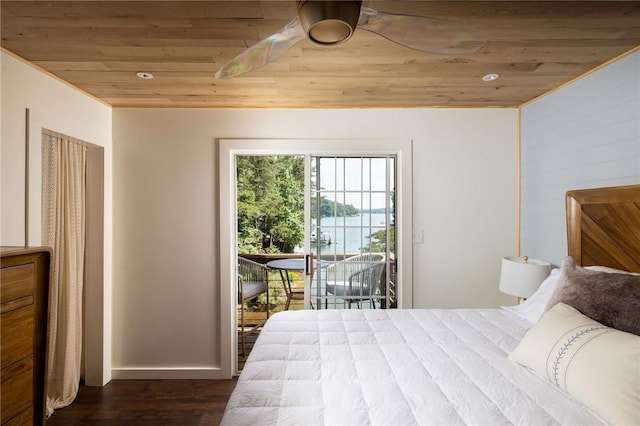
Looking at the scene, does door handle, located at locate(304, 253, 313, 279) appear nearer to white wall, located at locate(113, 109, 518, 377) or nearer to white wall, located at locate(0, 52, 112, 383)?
white wall, located at locate(113, 109, 518, 377)

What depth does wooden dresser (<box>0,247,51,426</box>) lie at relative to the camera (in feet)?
4.47

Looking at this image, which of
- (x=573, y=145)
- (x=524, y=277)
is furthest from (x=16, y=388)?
(x=573, y=145)

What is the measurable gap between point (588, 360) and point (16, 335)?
226cm

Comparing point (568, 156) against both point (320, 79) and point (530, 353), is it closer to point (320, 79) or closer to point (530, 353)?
point (530, 353)

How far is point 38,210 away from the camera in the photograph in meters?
2.07

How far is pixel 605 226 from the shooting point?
2018 millimetres

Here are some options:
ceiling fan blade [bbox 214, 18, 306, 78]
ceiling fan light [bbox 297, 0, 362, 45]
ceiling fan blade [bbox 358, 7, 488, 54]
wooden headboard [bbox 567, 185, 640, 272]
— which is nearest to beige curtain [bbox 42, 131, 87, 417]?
ceiling fan blade [bbox 214, 18, 306, 78]

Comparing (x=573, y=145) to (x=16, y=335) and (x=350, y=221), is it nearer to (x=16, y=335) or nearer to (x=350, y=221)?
(x=350, y=221)

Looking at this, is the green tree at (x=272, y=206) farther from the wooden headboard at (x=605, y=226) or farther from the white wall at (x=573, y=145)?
Answer: the wooden headboard at (x=605, y=226)

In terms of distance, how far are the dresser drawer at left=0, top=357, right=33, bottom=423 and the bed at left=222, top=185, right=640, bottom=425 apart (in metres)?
0.96

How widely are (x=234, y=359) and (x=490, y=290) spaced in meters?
2.40

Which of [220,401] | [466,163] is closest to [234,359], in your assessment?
[220,401]

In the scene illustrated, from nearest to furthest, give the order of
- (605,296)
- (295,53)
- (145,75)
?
(605,296)
(295,53)
(145,75)

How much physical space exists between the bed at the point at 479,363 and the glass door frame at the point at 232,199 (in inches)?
35.0
